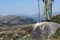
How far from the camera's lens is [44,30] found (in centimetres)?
1530

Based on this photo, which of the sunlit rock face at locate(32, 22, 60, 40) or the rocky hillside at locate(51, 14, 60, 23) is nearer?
the sunlit rock face at locate(32, 22, 60, 40)

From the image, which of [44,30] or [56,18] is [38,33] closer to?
[44,30]

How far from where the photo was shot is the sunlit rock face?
15156 mm

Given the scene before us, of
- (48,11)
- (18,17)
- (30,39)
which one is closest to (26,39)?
(30,39)

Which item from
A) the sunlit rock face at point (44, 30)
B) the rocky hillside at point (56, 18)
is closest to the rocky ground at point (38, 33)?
the sunlit rock face at point (44, 30)

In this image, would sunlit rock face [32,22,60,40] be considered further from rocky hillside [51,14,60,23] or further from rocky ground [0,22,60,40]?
rocky hillside [51,14,60,23]

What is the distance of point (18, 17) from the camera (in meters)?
22.3

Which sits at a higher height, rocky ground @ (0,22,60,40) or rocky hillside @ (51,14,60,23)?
rocky hillside @ (51,14,60,23)

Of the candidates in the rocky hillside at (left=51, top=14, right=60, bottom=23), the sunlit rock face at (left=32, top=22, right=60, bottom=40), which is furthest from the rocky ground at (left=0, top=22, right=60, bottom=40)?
the rocky hillside at (left=51, top=14, right=60, bottom=23)

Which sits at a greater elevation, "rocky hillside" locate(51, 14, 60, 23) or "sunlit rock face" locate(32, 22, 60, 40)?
"rocky hillside" locate(51, 14, 60, 23)

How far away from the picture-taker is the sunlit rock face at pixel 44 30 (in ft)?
49.7

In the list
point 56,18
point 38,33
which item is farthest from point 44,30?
point 56,18

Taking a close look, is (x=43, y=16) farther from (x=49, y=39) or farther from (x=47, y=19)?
(x=49, y=39)

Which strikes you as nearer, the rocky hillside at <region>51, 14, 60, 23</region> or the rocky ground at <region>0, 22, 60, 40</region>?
the rocky ground at <region>0, 22, 60, 40</region>
